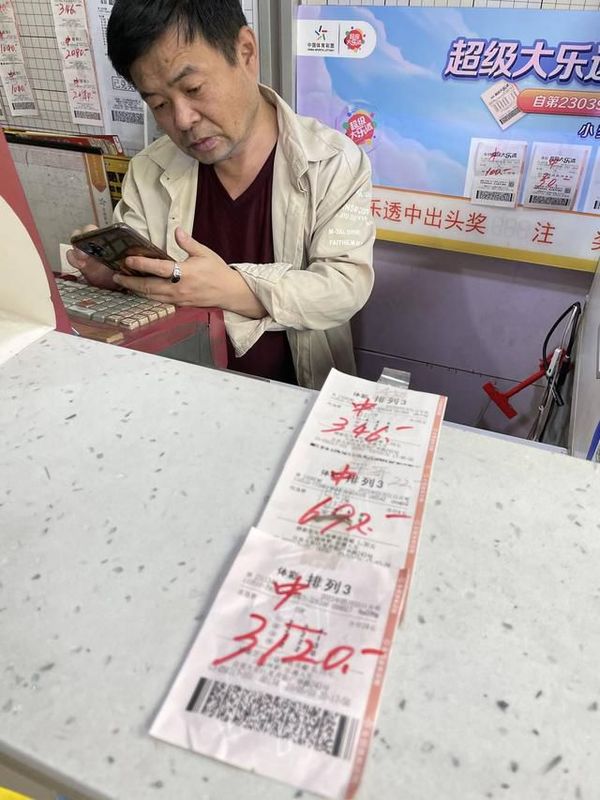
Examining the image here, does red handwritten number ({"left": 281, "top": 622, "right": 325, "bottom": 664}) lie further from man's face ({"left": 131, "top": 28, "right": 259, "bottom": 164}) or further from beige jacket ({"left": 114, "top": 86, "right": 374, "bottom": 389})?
man's face ({"left": 131, "top": 28, "right": 259, "bottom": 164})

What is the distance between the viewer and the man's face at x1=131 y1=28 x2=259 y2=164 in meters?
1.11

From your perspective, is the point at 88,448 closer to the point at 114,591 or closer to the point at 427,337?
the point at 114,591

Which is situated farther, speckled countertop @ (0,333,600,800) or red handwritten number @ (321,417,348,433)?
red handwritten number @ (321,417,348,433)

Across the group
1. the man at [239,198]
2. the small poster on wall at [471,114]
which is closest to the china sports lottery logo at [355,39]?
the small poster on wall at [471,114]

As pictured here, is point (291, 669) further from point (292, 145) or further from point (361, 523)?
point (292, 145)

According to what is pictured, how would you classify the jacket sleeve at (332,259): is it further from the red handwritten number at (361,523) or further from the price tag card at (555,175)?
the red handwritten number at (361,523)

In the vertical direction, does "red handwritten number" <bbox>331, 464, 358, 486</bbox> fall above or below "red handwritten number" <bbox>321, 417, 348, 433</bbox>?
below

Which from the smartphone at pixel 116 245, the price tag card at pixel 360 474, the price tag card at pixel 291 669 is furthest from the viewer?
the smartphone at pixel 116 245

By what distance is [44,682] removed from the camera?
1.20ft

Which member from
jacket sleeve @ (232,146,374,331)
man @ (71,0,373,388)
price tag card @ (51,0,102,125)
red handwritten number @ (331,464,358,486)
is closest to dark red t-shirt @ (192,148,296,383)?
man @ (71,0,373,388)

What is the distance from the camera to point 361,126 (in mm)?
1591

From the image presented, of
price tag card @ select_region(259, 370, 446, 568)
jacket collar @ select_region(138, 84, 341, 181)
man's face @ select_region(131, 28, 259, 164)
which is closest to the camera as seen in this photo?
price tag card @ select_region(259, 370, 446, 568)

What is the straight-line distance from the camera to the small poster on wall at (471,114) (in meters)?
1.35

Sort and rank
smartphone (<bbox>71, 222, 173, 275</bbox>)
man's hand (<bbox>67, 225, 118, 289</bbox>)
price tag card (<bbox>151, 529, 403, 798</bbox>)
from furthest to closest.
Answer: man's hand (<bbox>67, 225, 118, 289</bbox>) < smartphone (<bbox>71, 222, 173, 275</bbox>) < price tag card (<bbox>151, 529, 403, 798</bbox>)
